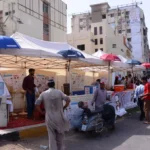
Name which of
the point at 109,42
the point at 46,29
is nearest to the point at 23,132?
the point at 46,29

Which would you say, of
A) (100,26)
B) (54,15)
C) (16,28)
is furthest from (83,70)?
(100,26)

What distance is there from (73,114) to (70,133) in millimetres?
738

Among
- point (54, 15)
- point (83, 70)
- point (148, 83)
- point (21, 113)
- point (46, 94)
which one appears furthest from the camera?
point (54, 15)

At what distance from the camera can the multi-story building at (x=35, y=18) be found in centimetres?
2930

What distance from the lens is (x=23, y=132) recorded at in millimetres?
7133

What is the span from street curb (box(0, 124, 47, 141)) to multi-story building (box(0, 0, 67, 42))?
22.5 metres

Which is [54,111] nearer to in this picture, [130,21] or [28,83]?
[28,83]

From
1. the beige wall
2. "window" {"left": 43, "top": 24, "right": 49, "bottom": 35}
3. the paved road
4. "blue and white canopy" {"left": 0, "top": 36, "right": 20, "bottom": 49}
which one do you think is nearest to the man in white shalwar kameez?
the paved road

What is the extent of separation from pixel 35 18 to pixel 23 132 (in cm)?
2758

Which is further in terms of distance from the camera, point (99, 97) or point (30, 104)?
point (30, 104)

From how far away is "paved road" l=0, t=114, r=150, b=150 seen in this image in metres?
6.33

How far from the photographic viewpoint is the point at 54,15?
37281mm

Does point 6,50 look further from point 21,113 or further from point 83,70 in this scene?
point 83,70

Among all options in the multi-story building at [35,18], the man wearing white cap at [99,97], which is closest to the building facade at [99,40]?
the multi-story building at [35,18]
